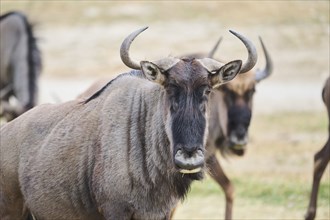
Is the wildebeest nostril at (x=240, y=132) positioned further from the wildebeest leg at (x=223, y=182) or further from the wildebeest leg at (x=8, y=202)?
the wildebeest leg at (x=8, y=202)

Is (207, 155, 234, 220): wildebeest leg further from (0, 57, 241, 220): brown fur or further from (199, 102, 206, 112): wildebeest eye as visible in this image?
(199, 102, 206, 112): wildebeest eye

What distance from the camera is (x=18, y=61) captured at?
17656mm

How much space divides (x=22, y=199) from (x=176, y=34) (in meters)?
27.4

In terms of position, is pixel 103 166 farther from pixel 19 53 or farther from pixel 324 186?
pixel 19 53

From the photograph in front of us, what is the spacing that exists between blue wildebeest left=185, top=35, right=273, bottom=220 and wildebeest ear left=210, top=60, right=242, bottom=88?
159 inches

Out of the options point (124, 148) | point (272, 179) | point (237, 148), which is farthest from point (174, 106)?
point (272, 179)

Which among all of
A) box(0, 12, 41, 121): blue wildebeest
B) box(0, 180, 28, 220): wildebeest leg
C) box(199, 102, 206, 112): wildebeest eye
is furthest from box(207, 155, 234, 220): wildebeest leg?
box(0, 12, 41, 121): blue wildebeest

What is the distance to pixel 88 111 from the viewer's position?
324 inches

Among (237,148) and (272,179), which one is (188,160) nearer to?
(237,148)

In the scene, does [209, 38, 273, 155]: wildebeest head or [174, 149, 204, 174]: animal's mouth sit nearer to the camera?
[174, 149, 204, 174]: animal's mouth

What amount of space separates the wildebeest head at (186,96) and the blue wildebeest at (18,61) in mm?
8945

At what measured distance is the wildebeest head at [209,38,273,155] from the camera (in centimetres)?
1194

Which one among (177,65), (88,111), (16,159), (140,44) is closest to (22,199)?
(16,159)

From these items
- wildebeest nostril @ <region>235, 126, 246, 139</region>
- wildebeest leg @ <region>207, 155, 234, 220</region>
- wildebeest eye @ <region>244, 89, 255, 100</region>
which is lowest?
wildebeest leg @ <region>207, 155, 234, 220</region>
